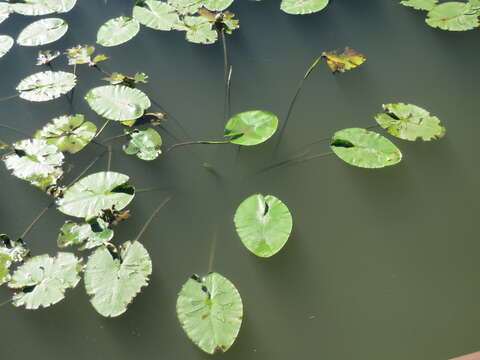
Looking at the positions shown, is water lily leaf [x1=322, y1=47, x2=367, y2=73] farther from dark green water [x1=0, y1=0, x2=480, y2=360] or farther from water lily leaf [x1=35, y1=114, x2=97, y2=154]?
water lily leaf [x1=35, y1=114, x2=97, y2=154]

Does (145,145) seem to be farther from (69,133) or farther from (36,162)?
(36,162)

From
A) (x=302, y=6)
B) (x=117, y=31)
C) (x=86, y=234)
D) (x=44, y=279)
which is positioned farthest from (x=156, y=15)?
(x=44, y=279)

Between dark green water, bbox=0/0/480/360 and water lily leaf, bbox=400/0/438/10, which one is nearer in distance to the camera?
dark green water, bbox=0/0/480/360

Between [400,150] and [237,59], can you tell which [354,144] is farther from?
[237,59]

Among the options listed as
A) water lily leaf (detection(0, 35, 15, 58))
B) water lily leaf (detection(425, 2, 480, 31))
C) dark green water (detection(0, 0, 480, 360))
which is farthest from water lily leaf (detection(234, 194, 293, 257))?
water lily leaf (detection(0, 35, 15, 58))

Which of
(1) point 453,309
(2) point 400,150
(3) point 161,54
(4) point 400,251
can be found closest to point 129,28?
(3) point 161,54
